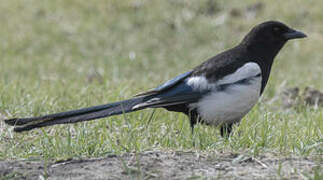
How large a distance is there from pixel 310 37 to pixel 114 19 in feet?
10.6

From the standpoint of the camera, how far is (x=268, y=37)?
470 cm

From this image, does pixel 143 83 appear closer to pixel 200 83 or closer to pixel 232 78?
pixel 200 83

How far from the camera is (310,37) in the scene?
9.86 metres

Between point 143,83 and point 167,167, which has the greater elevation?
point 143,83

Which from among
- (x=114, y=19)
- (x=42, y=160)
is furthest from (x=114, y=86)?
(x=114, y=19)

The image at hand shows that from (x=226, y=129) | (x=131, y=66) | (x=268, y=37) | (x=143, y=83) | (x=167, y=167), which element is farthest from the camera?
(x=131, y=66)

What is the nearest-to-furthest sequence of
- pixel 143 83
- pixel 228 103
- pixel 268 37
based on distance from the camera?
pixel 228 103 → pixel 268 37 → pixel 143 83

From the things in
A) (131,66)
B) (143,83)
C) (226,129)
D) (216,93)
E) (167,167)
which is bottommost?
(167,167)

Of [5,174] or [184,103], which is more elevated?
[184,103]

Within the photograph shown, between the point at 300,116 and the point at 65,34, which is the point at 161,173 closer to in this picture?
the point at 300,116

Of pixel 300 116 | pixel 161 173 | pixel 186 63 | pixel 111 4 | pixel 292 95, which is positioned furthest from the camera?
pixel 111 4

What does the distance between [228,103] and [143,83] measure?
9.23 feet

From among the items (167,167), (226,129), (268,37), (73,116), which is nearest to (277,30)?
(268,37)

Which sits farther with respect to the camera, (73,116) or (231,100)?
(231,100)
